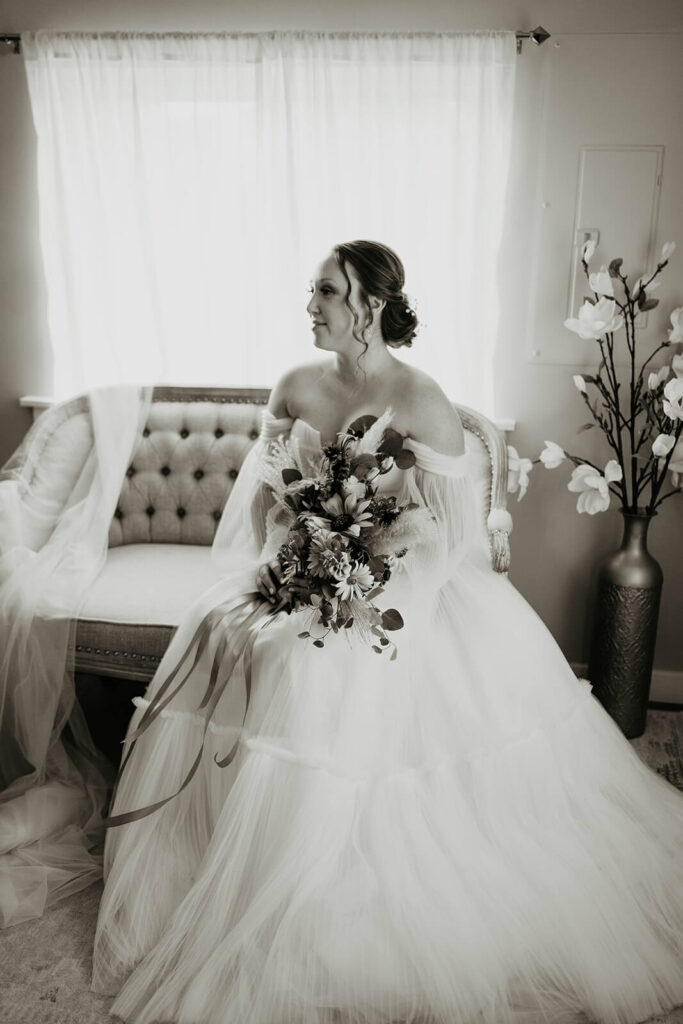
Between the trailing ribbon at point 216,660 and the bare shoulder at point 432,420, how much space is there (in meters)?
0.63

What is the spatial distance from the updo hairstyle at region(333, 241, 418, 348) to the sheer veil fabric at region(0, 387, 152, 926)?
1295mm

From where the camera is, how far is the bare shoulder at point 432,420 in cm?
225

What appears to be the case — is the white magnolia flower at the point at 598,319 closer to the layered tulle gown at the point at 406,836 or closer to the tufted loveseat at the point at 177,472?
the tufted loveseat at the point at 177,472

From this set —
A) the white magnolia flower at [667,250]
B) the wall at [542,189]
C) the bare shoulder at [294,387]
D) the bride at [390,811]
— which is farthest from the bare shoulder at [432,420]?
the white magnolia flower at [667,250]

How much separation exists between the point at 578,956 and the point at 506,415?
2.10 metres

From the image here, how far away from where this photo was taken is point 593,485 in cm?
290

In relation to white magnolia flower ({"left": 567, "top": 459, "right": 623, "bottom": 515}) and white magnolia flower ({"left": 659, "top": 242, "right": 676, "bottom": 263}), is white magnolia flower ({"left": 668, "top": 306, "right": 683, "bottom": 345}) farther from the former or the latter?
white magnolia flower ({"left": 567, "top": 459, "right": 623, "bottom": 515})

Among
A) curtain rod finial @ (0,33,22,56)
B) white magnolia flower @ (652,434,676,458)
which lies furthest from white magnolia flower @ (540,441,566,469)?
curtain rod finial @ (0,33,22,56)

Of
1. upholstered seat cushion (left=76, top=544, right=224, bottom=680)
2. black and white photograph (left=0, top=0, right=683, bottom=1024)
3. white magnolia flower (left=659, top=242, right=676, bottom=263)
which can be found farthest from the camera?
white magnolia flower (left=659, top=242, right=676, bottom=263)

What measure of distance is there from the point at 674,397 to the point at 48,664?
7.21ft

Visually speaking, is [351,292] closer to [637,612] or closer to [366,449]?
[366,449]

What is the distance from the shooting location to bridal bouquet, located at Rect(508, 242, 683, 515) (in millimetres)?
2848

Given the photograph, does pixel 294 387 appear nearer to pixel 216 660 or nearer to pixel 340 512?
pixel 340 512

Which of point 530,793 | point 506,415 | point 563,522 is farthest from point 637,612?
point 530,793
